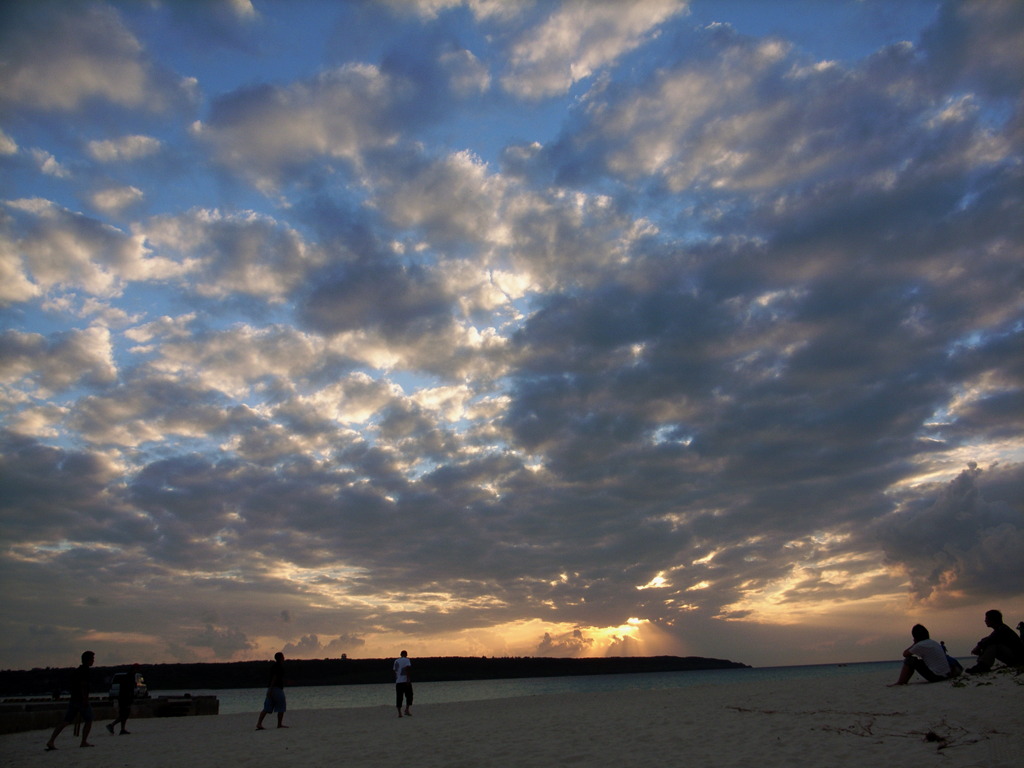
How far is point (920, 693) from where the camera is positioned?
14.5 meters

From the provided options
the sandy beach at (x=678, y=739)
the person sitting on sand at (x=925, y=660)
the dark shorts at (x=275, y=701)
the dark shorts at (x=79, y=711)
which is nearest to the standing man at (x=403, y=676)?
the sandy beach at (x=678, y=739)

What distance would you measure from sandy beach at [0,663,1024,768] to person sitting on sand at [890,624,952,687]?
1.36 feet

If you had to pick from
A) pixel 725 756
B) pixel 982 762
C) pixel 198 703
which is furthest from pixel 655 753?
pixel 198 703

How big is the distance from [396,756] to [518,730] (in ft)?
12.8

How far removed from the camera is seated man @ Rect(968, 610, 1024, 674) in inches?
625

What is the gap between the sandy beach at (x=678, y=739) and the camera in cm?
922

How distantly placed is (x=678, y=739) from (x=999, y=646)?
33.6 feet

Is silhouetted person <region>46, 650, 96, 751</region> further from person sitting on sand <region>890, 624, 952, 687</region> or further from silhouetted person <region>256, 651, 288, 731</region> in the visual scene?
person sitting on sand <region>890, 624, 952, 687</region>

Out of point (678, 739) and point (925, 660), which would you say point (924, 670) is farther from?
point (678, 739)

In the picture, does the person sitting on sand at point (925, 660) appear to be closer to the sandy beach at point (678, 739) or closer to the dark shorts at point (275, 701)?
the sandy beach at point (678, 739)

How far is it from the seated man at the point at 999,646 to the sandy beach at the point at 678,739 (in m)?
0.52

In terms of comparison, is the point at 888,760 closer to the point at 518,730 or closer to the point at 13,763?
the point at 518,730

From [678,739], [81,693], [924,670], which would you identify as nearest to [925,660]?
[924,670]

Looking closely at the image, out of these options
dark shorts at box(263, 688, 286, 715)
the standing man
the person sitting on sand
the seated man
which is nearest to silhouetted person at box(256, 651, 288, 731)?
dark shorts at box(263, 688, 286, 715)
